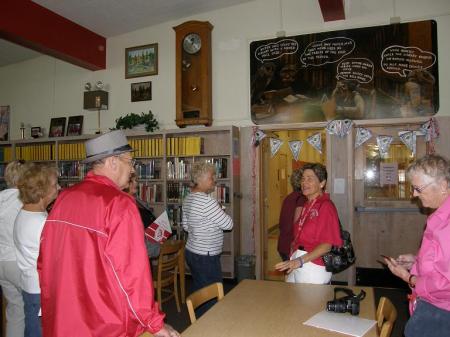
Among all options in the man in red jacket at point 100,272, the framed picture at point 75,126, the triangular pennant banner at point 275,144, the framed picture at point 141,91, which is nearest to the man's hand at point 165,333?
the man in red jacket at point 100,272

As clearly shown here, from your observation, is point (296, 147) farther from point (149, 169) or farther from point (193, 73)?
point (149, 169)

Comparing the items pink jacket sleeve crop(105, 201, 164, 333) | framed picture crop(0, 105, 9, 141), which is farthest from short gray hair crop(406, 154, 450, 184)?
framed picture crop(0, 105, 9, 141)

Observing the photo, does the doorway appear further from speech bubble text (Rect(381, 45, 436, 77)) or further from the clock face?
the clock face

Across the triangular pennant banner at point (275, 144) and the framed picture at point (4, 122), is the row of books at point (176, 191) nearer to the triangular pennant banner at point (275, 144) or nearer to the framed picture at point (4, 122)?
the triangular pennant banner at point (275, 144)

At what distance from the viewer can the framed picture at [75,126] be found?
667 cm

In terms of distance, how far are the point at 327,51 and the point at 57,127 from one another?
473cm

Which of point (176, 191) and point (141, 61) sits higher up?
point (141, 61)

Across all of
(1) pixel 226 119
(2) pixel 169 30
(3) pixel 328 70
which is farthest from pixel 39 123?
(3) pixel 328 70

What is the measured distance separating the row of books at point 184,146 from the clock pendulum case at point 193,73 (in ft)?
0.93

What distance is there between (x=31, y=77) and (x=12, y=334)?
5.89 meters

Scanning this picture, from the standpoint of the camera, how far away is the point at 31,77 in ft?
24.0

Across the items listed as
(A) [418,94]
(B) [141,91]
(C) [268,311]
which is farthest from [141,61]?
(C) [268,311]

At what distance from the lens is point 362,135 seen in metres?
4.99

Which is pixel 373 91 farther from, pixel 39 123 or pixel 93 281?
pixel 39 123
